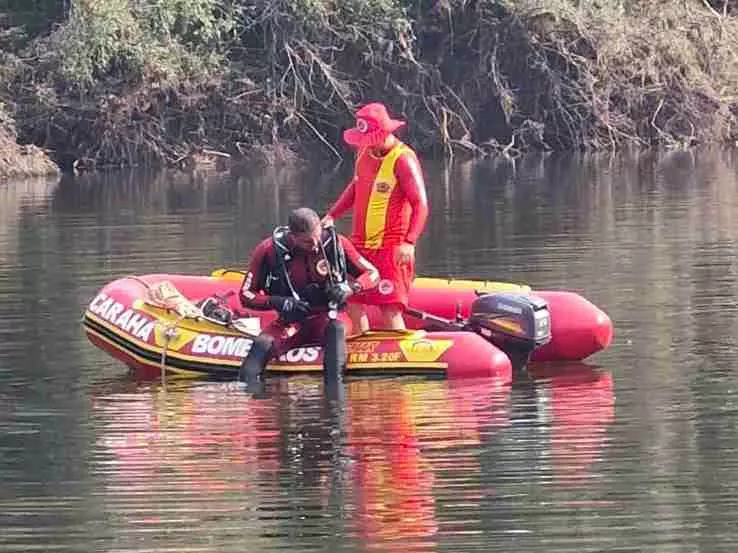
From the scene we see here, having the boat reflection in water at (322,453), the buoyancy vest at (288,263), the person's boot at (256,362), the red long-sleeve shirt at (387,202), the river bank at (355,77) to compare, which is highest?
the river bank at (355,77)

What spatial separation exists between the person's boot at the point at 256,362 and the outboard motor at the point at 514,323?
1.37 metres

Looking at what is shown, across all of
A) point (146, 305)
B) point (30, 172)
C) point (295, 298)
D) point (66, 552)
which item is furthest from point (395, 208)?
point (30, 172)

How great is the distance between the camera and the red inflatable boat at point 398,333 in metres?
11.7

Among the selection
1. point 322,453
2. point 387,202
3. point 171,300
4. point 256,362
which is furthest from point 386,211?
point 322,453

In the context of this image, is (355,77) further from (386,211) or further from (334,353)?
(334,353)

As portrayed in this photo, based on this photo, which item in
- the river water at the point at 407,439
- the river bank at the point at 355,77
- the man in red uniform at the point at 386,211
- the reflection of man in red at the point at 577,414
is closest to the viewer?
the river water at the point at 407,439

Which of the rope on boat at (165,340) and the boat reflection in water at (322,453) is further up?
the rope on boat at (165,340)

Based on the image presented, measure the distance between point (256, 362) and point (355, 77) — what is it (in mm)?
26145

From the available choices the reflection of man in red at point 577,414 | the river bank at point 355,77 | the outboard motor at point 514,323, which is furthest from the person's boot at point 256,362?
the river bank at point 355,77

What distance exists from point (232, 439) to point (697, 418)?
2364mm

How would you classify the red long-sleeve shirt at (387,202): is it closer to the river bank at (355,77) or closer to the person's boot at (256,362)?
the person's boot at (256,362)

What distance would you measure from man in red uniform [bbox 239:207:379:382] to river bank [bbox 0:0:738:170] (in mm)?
23612

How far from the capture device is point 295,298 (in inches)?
464

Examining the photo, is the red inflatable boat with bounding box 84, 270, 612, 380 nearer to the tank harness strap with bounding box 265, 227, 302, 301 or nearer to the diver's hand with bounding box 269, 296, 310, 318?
the diver's hand with bounding box 269, 296, 310, 318
